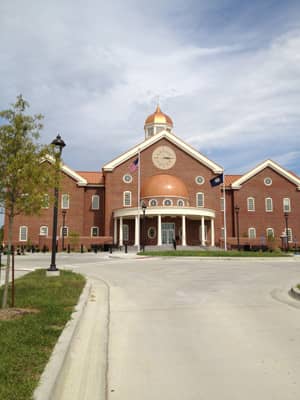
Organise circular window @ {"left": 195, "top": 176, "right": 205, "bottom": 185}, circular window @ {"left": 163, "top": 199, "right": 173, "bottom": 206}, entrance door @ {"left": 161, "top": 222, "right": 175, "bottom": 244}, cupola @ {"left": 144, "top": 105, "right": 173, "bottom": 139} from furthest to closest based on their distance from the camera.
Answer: cupola @ {"left": 144, "top": 105, "right": 173, "bottom": 139} → circular window @ {"left": 195, "top": 176, "right": 205, "bottom": 185} → entrance door @ {"left": 161, "top": 222, "right": 175, "bottom": 244} → circular window @ {"left": 163, "top": 199, "right": 173, "bottom": 206}

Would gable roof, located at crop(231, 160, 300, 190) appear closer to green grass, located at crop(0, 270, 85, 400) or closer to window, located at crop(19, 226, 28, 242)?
window, located at crop(19, 226, 28, 242)

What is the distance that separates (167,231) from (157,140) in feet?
41.8

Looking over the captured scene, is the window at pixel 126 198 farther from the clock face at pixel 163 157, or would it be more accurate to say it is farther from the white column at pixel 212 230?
the white column at pixel 212 230

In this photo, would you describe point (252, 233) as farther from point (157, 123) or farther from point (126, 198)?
point (157, 123)

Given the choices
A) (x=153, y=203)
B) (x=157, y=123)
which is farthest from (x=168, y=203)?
(x=157, y=123)

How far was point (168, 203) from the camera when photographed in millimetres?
45250

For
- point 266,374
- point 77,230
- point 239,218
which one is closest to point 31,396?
point 266,374

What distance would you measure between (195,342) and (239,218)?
48543mm

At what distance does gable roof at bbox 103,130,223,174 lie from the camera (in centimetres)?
4900

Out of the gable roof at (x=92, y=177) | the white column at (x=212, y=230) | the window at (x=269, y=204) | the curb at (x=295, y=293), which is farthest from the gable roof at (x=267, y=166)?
the curb at (x=295, y=293)

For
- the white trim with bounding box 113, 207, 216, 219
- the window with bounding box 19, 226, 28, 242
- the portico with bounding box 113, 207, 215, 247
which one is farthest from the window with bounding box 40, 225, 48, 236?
the white trim with bounding box 113, 207, 216, 219

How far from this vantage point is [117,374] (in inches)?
187

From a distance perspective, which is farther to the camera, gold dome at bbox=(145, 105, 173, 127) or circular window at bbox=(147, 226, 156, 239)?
gold dome at bbox=(145, 105, 173, 127)

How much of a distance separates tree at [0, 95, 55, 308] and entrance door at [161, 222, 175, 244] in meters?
37.3
